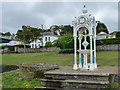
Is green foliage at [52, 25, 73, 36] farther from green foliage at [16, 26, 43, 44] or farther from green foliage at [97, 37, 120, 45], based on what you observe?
green foliage at [97, 37, 120, 45]

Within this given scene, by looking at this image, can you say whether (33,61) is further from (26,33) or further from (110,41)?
(26,33)

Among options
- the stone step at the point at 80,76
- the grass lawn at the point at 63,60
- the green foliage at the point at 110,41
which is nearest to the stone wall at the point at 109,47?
the green foliage at the point at 110,41

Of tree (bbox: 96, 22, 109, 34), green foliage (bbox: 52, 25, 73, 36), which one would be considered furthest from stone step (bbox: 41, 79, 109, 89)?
green foliage (bbox: 52, 25, 73, 36)

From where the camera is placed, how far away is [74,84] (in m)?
6.18

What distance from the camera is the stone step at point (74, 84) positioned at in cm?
Result: 584

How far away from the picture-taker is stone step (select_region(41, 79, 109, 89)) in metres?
5.84

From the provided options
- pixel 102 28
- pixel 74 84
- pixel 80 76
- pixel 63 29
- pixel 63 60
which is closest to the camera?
pixel 74 84

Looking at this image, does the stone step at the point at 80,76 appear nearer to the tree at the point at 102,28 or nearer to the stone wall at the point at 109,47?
the stone wall at the point at 109,47

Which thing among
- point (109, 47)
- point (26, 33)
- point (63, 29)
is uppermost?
point (63, 29)

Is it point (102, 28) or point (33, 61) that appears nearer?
point (33, 61)

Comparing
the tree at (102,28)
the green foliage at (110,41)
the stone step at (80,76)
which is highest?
the tree at (102,28)

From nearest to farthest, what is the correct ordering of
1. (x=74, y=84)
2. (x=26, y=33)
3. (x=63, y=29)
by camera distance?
(x=74, y=84), (x=26, y=33), (x=63, y=29)

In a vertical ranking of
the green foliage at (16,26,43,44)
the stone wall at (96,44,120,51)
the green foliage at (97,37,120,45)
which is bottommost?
the stone wall at (96,44,120,51)

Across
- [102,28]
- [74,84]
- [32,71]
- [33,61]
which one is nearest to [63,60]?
[33,61]
